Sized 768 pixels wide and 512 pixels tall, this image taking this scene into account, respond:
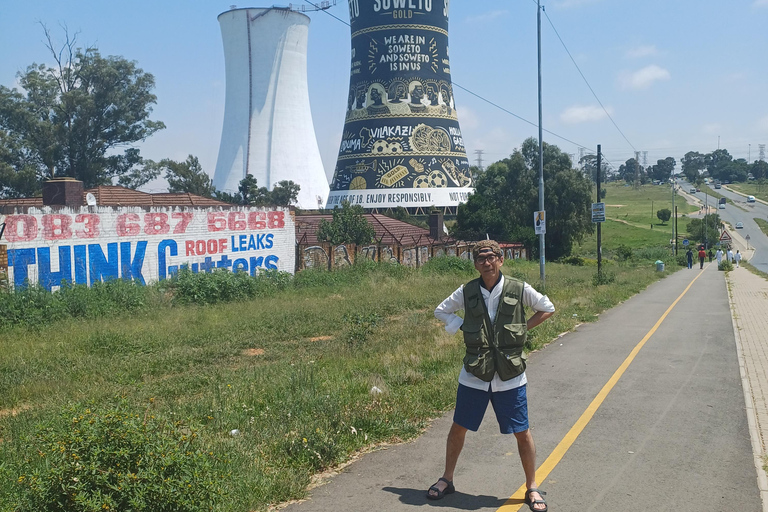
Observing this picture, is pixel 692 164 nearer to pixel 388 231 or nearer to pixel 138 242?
pixel 388 231

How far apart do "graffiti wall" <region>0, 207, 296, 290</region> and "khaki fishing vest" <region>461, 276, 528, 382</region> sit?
12.5m

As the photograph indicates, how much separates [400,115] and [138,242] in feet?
111

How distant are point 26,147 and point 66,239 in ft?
99.4

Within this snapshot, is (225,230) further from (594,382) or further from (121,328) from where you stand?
(594,382)

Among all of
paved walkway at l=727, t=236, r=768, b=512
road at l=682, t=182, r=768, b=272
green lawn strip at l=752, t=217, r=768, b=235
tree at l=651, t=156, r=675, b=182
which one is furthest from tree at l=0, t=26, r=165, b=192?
tree at l=651, t=156, r=675, b=182

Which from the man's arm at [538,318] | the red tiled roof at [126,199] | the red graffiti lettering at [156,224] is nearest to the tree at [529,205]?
the red tiled roof at [126,199]

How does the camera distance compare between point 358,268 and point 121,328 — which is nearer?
point 121,328

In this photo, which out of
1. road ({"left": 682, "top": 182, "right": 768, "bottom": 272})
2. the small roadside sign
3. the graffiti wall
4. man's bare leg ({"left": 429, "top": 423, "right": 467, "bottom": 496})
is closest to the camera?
man's bare leg ({"left": 429, "top": 423, "right": 467, "bottom": 496})

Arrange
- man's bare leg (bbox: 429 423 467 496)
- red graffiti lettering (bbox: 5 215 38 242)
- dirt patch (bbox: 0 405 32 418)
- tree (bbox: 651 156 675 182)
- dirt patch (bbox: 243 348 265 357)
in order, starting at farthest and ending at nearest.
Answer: tree (bbox: 651 156 675 182) → red graffiti lettering (bbox: 5 215 38 242) → dirt patch (bbox: 243 348 265 357) → dirt patch (bbox: 0 405 32 418) → man's bare leg (bbox: 429 423 467 496)

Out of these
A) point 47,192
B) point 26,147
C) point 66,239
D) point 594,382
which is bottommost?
point 594,382

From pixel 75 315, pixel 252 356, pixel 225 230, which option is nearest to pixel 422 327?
pixel 252 356

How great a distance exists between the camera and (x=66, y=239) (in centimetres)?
1523

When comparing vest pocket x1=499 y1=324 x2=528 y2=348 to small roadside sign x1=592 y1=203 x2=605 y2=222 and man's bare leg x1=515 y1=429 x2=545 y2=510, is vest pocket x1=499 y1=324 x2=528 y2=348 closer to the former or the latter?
man's bare leg x1=515 y1=429 x2=545 y2=510

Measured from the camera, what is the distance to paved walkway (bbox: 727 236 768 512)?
18.5 ft
